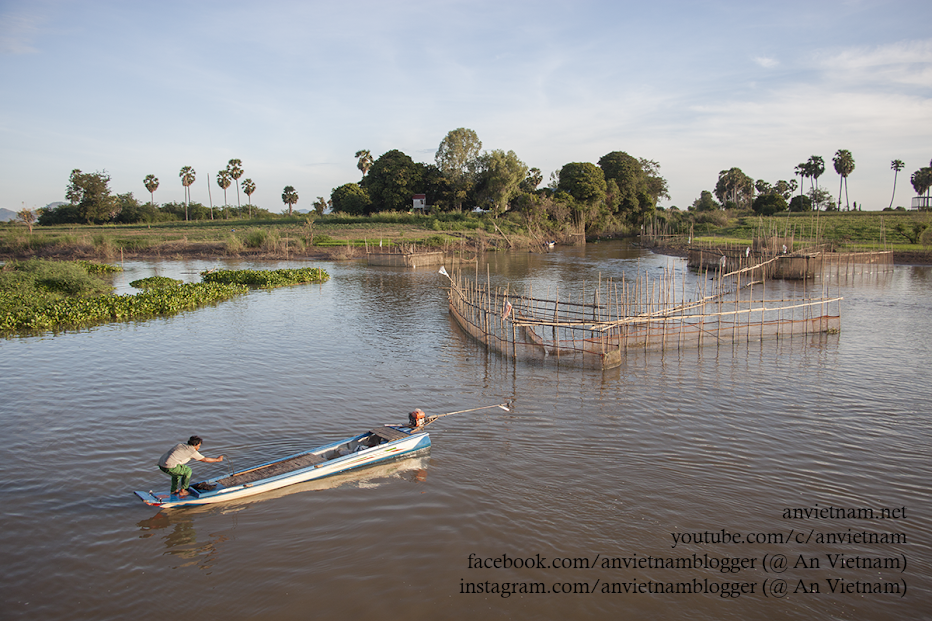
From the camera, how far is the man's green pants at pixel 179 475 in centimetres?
748

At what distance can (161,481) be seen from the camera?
343 inches

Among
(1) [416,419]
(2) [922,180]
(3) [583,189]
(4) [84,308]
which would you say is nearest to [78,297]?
(4) [84,308]

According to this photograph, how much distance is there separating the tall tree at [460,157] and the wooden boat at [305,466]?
5612 centimetres

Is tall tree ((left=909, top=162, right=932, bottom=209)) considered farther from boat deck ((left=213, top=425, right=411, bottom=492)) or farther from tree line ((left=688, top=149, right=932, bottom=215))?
boat deck ((left=213, top=425, right=411, bottom=492))

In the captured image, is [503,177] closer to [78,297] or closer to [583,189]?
[583,189]

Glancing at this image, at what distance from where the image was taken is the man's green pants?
7.48 m

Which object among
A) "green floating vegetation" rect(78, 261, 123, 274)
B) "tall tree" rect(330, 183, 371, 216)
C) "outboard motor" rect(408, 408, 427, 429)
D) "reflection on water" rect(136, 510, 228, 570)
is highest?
"tall tree" rect(330, 183, 371, 216)

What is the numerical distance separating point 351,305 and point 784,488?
19.7 meters

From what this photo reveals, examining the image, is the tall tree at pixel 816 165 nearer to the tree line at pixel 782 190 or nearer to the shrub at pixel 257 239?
the tree line at pixel 782 190

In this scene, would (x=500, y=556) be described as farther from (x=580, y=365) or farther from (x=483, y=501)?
(x=580, y=365)

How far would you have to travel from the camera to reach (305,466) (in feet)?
27.3

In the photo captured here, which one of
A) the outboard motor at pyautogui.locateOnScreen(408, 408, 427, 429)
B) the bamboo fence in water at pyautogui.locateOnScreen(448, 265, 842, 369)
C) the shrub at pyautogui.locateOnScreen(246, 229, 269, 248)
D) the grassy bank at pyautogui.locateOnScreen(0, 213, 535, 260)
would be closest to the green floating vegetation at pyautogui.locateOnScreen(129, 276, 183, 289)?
the grassy bank at pyautogui.locateOnScreen(0, 213, 535, 260)

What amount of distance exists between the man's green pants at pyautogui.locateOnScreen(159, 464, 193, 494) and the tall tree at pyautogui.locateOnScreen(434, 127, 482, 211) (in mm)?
57680

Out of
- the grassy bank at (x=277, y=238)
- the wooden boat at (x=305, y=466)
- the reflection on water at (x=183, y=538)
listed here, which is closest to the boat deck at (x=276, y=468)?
the wooden boat at (x=305, y=466)
